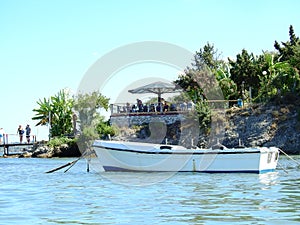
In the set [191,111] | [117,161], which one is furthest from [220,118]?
[117,161]

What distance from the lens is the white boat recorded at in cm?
2392

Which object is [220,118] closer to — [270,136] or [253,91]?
[270,136]

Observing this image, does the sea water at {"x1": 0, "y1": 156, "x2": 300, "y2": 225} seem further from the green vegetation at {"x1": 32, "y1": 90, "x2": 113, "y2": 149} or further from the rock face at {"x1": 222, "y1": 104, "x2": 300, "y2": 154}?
the green vegetation at {"x1": 32, "y1": 90, "x2": 113, "y2": 149}

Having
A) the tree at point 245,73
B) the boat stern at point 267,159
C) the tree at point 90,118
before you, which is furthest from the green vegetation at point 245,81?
the boat stern at point 267,159

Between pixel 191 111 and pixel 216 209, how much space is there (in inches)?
1448

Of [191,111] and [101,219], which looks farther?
[191,111]

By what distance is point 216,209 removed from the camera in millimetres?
12180

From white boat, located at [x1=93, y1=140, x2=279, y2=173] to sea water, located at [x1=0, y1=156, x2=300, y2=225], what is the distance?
3.34 m

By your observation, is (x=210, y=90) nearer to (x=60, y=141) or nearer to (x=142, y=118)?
(x=142, y=118)

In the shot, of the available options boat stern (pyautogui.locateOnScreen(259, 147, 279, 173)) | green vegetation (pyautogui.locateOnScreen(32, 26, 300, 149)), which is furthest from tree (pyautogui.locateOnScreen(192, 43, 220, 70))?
boat stern (pyautogui.locateOnScreen(259, 147, 279, 173))

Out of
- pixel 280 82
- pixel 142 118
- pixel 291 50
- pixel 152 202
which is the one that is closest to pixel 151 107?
pixel 142 118

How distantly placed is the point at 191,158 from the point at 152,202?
1098cm

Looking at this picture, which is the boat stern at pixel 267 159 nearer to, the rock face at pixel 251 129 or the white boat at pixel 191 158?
the white boat at pixel 191 158

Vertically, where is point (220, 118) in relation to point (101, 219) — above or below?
above
